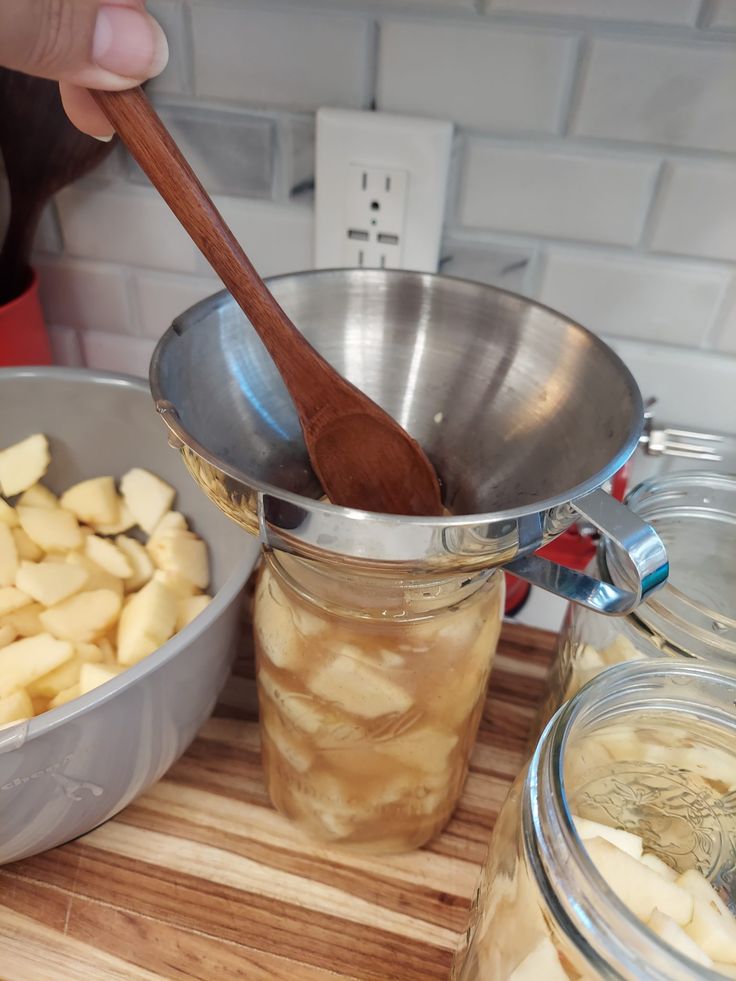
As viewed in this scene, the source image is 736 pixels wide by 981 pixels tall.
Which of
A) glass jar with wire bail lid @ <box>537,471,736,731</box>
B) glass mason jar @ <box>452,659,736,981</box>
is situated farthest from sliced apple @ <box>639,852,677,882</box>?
glass jar with wire bail lid @ <box>537,471,736,731</box>

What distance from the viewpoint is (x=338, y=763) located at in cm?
45

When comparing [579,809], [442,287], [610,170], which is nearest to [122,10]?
[442,287]

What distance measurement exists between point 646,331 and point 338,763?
1.23 ft

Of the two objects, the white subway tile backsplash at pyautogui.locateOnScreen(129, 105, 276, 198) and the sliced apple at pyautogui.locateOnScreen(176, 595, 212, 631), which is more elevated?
the white subway tile backsplash at pyautogui.locateOnScreen(129, 105, 276, 198)

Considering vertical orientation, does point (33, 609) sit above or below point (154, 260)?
below

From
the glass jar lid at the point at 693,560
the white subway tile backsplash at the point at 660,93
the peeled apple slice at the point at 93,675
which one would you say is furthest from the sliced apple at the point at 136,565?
the white subway tile backsplash at the point at 660,93

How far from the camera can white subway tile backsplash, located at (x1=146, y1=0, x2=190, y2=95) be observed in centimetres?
55

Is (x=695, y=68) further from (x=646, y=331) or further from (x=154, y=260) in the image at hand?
(x=154, y=260)

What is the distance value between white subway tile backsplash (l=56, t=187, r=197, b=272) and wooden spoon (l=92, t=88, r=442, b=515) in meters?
0.26

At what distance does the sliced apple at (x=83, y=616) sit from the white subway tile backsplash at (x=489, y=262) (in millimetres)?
329

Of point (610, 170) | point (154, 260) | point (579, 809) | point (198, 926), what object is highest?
point (610, 170)

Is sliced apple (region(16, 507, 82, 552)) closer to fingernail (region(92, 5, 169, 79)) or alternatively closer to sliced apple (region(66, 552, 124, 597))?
sliced apple (region(66, 552, 124, 597))

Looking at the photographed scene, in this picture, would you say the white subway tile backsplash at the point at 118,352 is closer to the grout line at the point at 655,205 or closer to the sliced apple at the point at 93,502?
the sliced apple at the point at 93,502

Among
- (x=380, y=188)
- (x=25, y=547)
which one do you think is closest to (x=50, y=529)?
(x=25, y=547)
